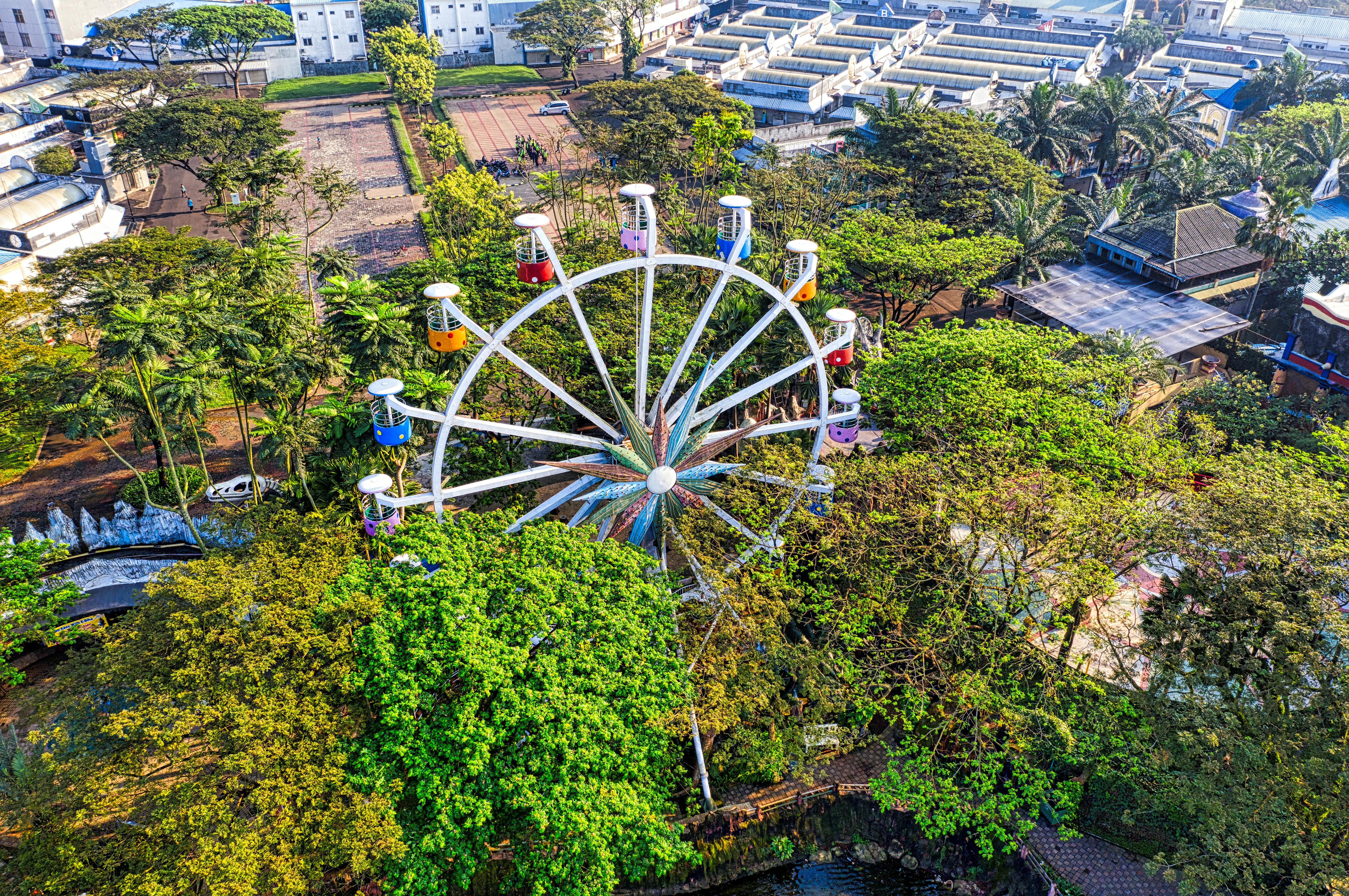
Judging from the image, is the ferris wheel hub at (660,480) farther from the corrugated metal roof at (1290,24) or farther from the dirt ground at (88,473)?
the corrugated metal roof at (1290,24)

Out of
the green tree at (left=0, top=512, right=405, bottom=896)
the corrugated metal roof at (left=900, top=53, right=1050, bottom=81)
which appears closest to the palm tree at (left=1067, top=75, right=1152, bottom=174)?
the corrugated metal roof at (left=900, top=53, right=1050, bottom=81)

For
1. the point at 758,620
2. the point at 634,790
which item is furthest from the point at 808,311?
the point at 634,790

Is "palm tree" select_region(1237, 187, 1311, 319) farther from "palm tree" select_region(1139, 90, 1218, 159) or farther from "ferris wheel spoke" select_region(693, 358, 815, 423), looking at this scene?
"ferris wheel spoke" select_region(693, 358, 815, 423)

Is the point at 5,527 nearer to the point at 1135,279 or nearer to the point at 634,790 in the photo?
the point at 634,790

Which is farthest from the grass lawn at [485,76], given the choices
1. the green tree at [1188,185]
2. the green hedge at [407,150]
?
the green tree at [1188,185]

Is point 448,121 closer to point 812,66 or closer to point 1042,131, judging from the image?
point 812,66
